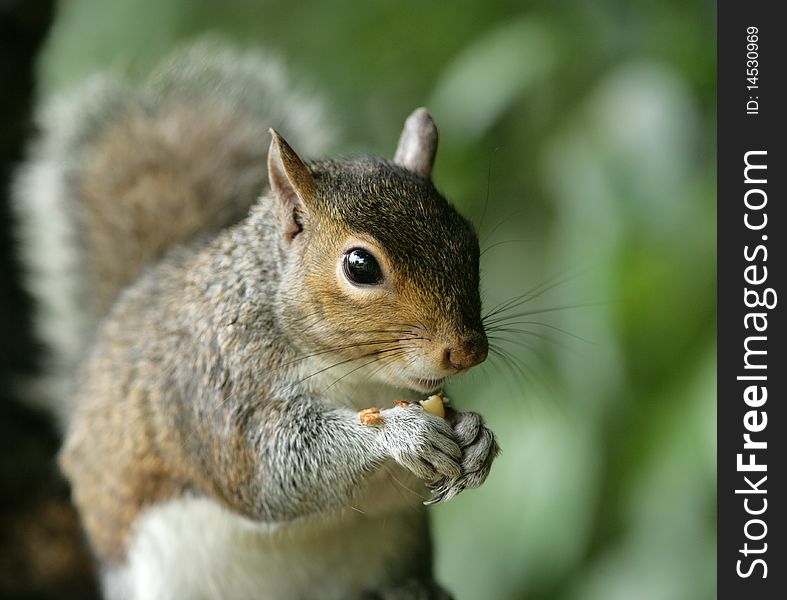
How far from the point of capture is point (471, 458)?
1.07m

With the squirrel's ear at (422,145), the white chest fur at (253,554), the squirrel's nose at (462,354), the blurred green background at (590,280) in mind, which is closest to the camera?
the squirrel's nose at (462,354)

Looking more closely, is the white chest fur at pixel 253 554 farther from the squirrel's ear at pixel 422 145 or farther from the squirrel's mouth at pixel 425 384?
the squirrel's ear at pixel 422 145

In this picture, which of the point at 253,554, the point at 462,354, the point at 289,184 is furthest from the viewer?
the point at 253,554

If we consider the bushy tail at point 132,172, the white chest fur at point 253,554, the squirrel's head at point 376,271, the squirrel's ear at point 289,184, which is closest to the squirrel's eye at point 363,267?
the squirrel's head at point 376,271

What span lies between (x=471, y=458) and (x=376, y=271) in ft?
0.79

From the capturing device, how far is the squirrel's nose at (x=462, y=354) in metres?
1.02

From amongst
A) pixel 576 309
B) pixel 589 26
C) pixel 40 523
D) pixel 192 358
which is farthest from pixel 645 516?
pixel 40 523

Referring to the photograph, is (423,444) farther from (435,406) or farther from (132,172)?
(132,172)

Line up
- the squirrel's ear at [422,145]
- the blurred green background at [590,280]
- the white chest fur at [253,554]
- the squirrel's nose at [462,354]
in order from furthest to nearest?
the blurred green background at [590,280] < the white chest fur at [253,554] < the squirrel's ear at [422,145] < the squirrel's nose at [462,354]

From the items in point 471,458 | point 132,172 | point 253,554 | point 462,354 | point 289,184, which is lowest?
point 253,554

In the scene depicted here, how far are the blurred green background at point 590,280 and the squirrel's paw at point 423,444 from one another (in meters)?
0.47

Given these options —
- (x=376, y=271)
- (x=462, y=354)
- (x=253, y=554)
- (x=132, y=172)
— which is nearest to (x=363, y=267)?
(x=376, y=271)

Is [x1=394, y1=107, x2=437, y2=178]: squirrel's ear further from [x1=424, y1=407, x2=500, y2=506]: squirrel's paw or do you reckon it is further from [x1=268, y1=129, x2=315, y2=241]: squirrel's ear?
[x1=424, y1=407, x2=500, y2=506]: squirrel's paw

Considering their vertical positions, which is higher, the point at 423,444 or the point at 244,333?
the point at 244,333
